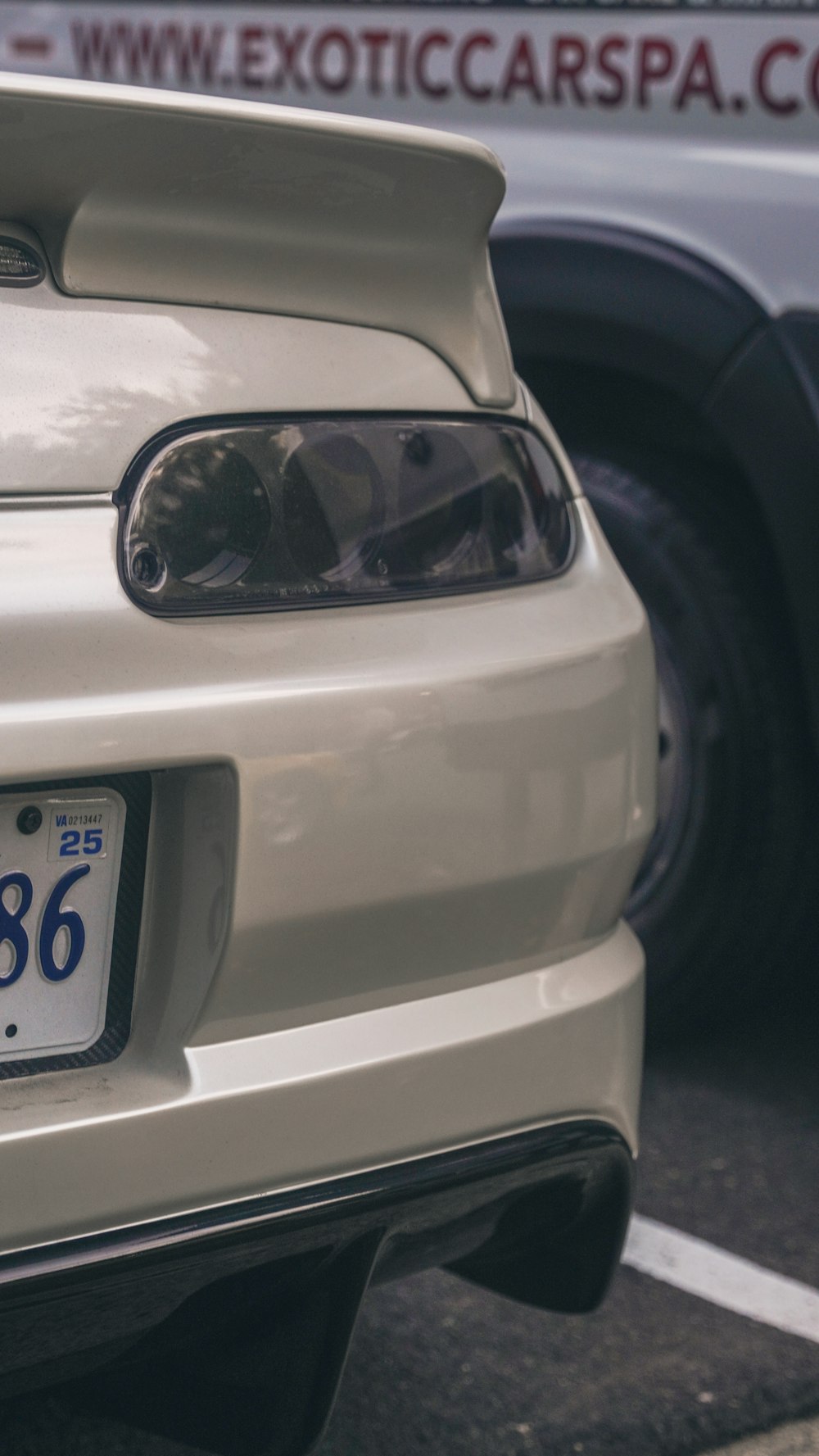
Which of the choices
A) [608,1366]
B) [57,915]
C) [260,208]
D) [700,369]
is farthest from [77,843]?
[700,369]

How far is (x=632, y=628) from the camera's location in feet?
5.62

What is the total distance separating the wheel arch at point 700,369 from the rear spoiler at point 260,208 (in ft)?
3.62

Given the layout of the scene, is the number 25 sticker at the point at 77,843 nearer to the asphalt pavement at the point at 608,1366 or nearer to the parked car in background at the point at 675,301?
the asphalt pavement at the point at 608,1366

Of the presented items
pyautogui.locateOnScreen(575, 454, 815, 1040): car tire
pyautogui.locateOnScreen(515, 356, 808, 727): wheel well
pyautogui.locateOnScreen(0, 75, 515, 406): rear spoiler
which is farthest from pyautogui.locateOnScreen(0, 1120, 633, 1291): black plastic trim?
pyautogui.locateOnScreen(515, 356, 808, 727): wheel well

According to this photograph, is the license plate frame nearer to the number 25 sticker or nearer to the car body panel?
the number 25 sticker

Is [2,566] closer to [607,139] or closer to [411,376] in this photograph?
[411,376]

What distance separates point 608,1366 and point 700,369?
1489mm

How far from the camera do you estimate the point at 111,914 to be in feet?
4.42

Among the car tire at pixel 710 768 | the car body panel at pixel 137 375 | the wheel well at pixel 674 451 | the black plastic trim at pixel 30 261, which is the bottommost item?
the car tire at pixel 710 768

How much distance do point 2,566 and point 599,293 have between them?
1.74 metres

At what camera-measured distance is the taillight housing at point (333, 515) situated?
1.37 metres

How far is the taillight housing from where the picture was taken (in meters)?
1.37

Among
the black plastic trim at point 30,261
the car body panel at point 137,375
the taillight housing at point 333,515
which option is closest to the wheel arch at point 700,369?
the taillight housing at point 333,515

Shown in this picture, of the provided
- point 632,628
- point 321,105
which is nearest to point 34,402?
point 632,628
